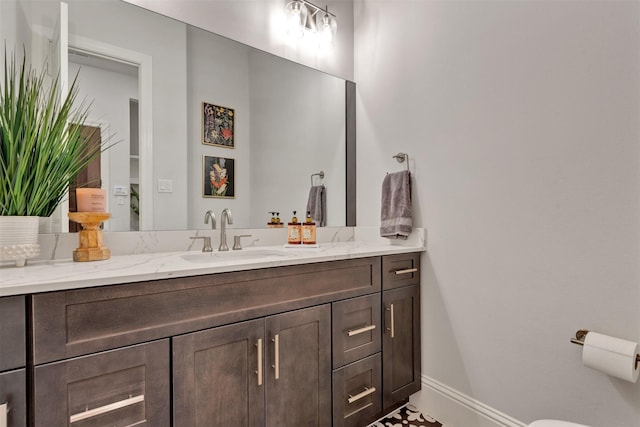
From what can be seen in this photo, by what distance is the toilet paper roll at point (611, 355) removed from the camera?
1015 millimetres

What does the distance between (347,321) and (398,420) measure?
0.72m

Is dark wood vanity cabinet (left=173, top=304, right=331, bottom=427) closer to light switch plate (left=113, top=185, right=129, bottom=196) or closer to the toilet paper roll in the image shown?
light switch plate (left=113, top=185, right=129, bottom=196)

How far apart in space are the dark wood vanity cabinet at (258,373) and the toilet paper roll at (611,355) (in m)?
0.93

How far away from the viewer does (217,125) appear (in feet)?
5.59

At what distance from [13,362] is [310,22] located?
2119 mm

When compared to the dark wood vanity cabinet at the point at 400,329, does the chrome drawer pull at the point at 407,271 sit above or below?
above

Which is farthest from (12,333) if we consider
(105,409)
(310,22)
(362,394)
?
(310,22)

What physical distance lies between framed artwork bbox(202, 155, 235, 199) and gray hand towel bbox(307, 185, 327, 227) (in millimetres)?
537

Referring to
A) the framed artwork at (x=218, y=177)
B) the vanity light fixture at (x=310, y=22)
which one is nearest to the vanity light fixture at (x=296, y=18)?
the vanity light fixture at (x=310, y=22)

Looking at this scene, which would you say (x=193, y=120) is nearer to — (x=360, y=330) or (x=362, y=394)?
(x=360, y=330)

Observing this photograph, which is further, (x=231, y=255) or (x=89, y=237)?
(x=231, y=255)

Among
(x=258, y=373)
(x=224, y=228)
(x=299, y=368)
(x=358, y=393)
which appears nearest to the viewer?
(x=258, y=373)

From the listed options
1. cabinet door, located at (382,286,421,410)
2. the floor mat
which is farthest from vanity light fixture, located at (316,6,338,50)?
the floor mat

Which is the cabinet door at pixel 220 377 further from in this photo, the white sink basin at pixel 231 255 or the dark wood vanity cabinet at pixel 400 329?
the dark wood vanity cabinet at pixel 400 329
